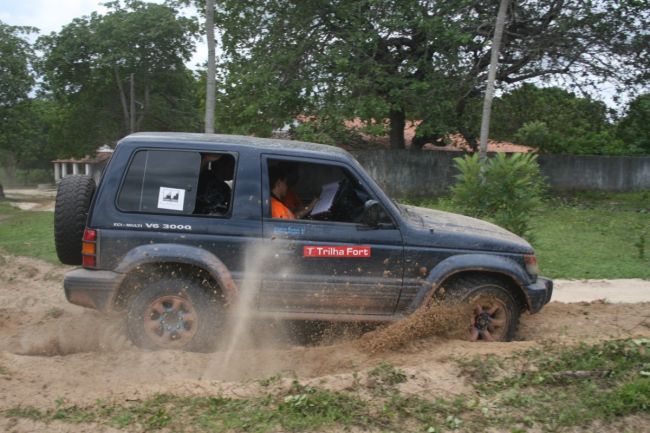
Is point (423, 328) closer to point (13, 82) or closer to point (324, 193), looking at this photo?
point (324, 193)

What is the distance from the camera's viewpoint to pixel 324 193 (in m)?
5.68

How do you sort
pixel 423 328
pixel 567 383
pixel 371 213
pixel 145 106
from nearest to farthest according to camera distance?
pixel 567 383 → pixel 371 213 → pixel 423 328 → pixel 145 106

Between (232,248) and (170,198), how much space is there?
698 millimetres

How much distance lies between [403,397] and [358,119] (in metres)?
15.9

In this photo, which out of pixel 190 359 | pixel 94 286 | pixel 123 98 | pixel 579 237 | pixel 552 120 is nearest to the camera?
pixel 190 359

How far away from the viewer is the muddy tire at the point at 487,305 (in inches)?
213

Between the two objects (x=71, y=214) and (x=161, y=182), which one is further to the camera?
(x=71, y=214)

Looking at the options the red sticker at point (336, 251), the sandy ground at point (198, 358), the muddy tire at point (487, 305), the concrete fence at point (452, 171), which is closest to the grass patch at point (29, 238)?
the sandy ground at point (198, 358)

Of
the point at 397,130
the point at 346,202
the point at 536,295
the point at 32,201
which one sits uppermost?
the point at 397,130

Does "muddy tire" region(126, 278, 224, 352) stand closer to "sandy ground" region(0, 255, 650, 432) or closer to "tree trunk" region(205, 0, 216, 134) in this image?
"sandy ground" region(0, 255, 650, 432)

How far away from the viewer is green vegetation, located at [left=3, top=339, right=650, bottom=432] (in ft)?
12.3

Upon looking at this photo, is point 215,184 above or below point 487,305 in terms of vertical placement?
above

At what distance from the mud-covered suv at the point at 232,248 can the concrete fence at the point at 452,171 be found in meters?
15.5

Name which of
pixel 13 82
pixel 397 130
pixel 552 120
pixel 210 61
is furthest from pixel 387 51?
pixel 13 82
